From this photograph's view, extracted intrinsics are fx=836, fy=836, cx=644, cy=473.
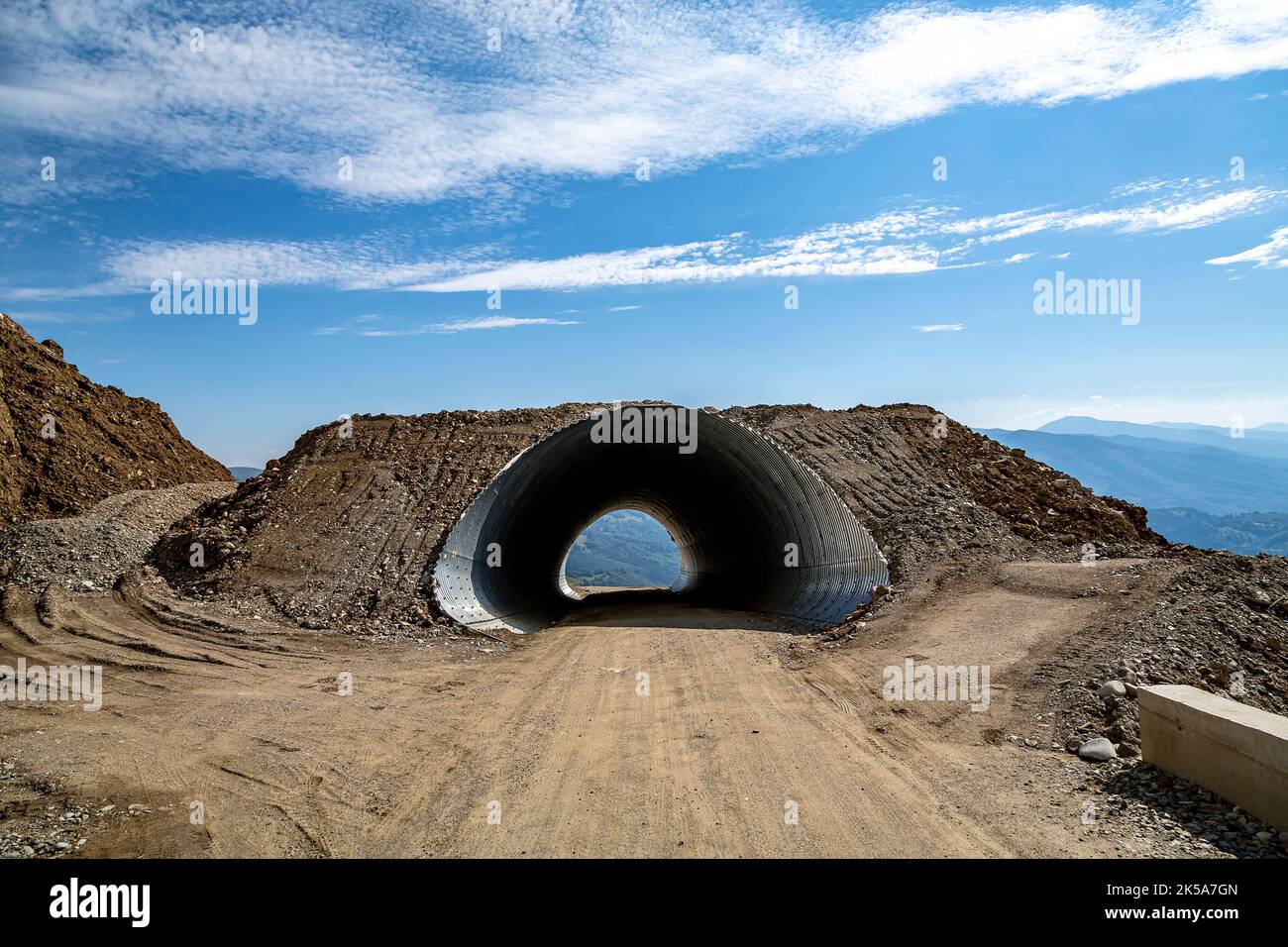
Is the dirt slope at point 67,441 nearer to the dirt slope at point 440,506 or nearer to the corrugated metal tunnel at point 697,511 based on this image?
the dirt slope at point 440,506

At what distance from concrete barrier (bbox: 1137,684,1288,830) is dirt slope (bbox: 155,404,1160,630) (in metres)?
7.58

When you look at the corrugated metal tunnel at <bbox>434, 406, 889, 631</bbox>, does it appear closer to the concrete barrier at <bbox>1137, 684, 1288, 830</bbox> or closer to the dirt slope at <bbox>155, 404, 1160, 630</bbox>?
the dirt slope at <bbox>155, 404, 1160, 630</bbox>

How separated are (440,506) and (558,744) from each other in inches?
395
